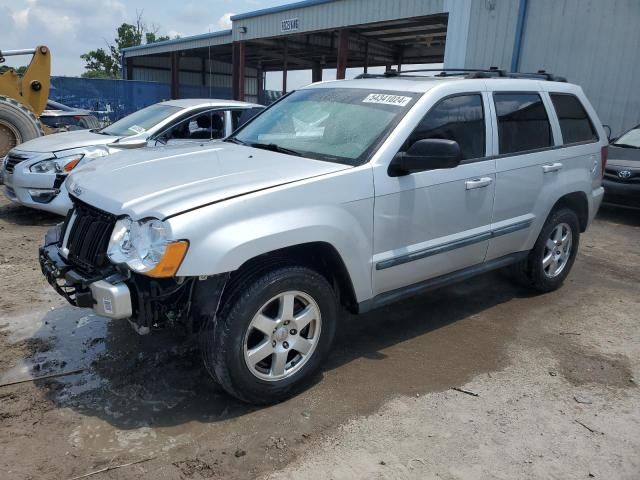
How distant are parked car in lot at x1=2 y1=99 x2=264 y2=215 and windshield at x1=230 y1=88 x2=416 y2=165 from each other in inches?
88.7

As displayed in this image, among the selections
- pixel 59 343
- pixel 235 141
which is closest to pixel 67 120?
pixel 235 141

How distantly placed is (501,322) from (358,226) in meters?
1.93

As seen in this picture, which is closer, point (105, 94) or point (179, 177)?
point (179, 177)

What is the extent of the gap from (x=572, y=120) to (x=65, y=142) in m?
5.85

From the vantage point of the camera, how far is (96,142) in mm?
6895

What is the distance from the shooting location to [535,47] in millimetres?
11227

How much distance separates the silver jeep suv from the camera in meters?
2.78

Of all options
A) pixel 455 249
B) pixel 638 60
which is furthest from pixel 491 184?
pixel 638 60

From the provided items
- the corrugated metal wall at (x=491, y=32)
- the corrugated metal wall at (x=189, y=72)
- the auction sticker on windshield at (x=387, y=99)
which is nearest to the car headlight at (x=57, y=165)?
the auction sticker on windshield at (x=387, y=99)

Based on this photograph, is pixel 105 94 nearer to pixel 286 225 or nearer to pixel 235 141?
pixel 235 141

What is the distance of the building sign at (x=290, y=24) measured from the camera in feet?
58.3

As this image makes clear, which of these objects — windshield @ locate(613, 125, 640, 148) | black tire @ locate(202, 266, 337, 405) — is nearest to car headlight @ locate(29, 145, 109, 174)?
black tire @ locate(202, 266, 337, 405)

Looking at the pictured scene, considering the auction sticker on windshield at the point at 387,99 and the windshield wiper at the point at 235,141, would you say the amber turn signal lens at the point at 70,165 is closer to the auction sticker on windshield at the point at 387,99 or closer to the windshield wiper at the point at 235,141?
the windshield wiper at the point at 235,141

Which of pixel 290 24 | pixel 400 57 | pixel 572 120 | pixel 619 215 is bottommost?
pixel 619 215
